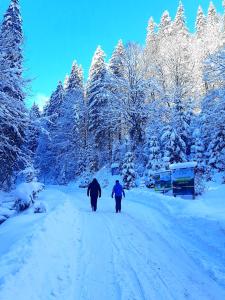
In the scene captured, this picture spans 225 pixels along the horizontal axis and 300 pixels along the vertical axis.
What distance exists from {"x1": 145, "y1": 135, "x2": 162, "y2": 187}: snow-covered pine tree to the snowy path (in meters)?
21.2

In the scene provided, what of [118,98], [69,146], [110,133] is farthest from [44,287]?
[69,146]

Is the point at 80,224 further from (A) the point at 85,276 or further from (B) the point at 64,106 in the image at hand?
(B) the point at 64,106

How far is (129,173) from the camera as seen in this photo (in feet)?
111

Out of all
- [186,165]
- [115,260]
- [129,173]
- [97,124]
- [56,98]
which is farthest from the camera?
[56,98]

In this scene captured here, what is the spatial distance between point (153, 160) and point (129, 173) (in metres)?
2.63

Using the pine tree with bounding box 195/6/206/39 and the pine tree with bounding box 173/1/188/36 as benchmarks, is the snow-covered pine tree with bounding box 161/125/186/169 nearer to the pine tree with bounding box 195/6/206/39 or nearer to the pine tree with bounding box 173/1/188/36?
the pine tree with bounding box 173/1/188/36

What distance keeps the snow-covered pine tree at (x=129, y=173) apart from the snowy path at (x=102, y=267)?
22.0 meters

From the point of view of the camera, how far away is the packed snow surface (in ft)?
19.1

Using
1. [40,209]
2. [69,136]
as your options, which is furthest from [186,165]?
[69,136]

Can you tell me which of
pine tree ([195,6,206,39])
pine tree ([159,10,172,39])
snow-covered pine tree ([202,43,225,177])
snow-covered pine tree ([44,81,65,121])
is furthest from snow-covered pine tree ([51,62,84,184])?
snow-covered pine tree ([202,43,225,177])

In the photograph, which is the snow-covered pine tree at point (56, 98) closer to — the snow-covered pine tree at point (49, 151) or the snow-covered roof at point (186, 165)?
Answer: the snow-covered pine tree at point (49, 151)

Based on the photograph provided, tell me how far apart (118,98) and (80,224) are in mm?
25696

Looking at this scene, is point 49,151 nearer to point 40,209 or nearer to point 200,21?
point 200,21

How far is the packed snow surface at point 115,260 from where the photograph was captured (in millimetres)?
5824
